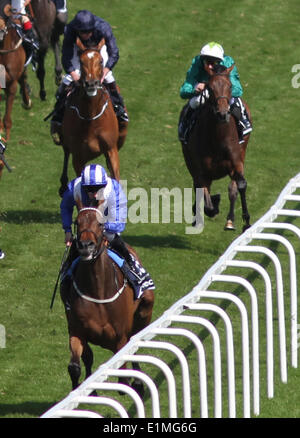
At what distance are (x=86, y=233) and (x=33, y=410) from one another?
6.57 ft

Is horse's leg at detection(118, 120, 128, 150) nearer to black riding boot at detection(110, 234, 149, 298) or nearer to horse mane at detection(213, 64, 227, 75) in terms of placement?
horse mane at detection(213, 64, 227, 75)

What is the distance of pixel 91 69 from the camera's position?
14.2 metres

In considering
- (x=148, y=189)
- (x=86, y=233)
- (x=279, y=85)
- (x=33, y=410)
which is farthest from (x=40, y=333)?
(x=279, y=85)

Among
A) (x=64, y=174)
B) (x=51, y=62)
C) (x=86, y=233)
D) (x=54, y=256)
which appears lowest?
(x=86, y=233)

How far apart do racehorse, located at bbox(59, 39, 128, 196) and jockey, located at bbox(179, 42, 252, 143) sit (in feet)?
3.04

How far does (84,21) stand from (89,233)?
5.85m

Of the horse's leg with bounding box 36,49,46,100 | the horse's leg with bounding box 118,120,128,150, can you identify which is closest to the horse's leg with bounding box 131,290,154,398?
the horse's leg with bounding box 118,120,128,150

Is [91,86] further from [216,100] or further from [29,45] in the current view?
[29,45]

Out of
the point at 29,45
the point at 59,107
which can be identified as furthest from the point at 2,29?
the point at 59,107

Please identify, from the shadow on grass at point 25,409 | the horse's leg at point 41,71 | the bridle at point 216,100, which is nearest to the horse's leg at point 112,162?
the bridle at point 216,100

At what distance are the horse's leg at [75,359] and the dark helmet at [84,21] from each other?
5.79 m

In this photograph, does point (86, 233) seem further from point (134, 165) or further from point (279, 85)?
point (279, 85)

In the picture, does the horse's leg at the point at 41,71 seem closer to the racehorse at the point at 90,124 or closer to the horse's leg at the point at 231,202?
the racehorse at the point at 90,124

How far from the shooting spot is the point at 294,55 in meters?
23.6
